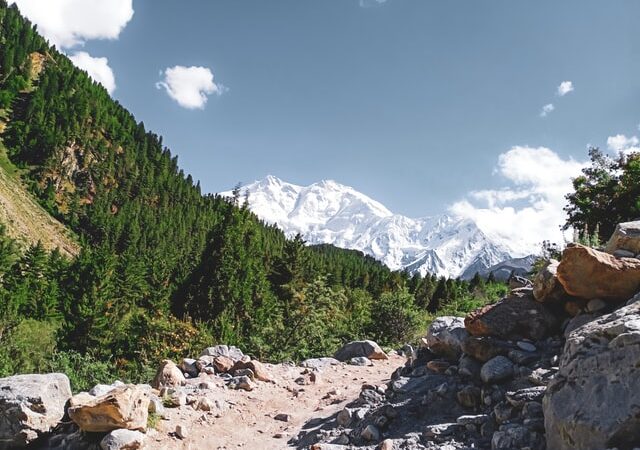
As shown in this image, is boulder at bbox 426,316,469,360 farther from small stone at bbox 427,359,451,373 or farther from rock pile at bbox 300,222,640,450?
small stone at bbox 427,359,451,373

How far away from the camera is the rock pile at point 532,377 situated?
457 centimetres

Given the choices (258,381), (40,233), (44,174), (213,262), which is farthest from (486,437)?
(44,174)

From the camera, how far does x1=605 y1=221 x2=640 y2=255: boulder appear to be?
7.06m

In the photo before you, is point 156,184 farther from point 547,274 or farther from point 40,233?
point 547,274

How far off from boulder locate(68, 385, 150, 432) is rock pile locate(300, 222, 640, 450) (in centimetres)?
284

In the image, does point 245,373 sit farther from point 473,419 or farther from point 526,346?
point 526,346

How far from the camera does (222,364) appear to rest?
11.4 m

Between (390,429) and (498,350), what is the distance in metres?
2.18

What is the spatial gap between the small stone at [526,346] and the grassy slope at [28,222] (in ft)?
281

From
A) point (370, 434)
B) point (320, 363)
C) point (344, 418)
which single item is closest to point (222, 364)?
point (320, 363)

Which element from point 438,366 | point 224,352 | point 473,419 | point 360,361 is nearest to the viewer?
point 473,419

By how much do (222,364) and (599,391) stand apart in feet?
28.8

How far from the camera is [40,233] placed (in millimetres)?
94875

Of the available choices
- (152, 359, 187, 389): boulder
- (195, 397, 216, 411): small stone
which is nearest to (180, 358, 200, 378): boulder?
(152, 359, 187, 389): boulder
